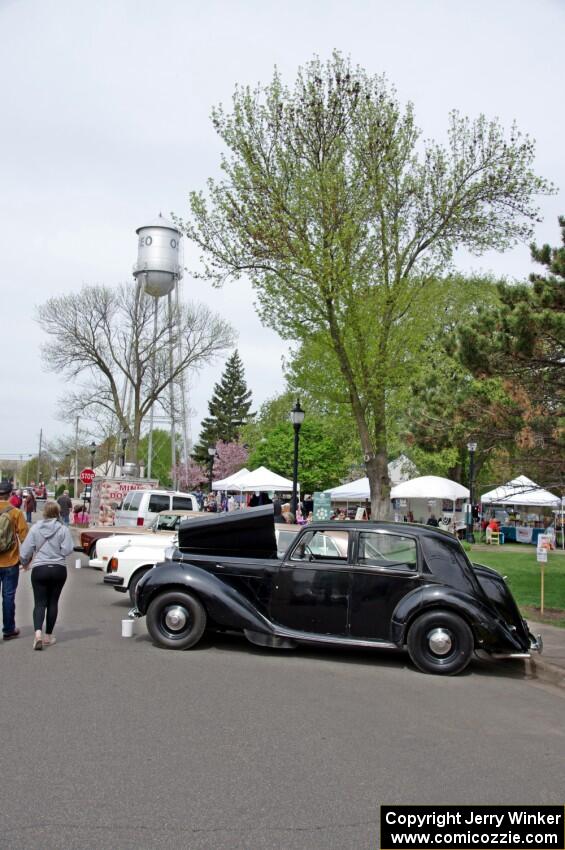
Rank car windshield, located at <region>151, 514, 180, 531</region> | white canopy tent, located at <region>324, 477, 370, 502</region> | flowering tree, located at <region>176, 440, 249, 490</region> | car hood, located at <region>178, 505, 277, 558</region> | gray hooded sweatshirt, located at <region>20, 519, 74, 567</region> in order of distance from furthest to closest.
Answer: flowering tree, located at <region>176, 440, 249, 490</region> → white canopy tent, located at <region>324, 477, 370, 502</region> → car windshield, located at <region>151, 514, 180, 531</region> → car hood, located at <region>178, 505, 277, 558</region> → gray hooded sweatshirt, located at <region>20, 519, 74, 567</region>

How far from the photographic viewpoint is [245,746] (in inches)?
227

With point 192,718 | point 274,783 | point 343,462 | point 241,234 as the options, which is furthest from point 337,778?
point 343,462

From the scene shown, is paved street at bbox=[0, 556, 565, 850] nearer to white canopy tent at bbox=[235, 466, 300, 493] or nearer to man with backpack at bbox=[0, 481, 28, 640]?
man with backpack at bbox=[0, 481, 28, 640]

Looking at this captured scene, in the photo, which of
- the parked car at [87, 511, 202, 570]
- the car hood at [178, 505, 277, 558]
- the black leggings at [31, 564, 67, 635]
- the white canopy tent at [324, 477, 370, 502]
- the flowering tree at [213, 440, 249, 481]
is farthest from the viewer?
the flowering tree at [213, 440, 249, 481]

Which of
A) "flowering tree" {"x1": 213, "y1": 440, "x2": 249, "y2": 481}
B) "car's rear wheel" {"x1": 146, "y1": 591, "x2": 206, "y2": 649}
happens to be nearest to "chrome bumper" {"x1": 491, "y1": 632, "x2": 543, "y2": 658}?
"car's rear wheel" {"x1": 146, "y1": 591, "x2": 206, "y2": 649}

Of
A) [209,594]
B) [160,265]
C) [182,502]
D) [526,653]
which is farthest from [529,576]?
[160,265]

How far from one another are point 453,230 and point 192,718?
19.7 m

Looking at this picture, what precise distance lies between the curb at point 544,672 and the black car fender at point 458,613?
0.50 meters

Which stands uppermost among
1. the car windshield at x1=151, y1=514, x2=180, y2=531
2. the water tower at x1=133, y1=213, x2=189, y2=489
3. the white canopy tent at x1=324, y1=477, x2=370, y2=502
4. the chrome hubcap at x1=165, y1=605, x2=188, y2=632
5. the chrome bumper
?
the water tower at x1=133, y1=213, x2=189, y2=489

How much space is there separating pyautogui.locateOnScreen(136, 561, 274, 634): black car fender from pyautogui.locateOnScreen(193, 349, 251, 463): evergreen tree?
83.2 metres

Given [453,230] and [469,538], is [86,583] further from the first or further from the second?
[469,538]

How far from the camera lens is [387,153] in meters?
22.7

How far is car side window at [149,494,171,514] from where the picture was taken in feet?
73.0

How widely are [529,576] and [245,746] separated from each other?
50.6 ft
